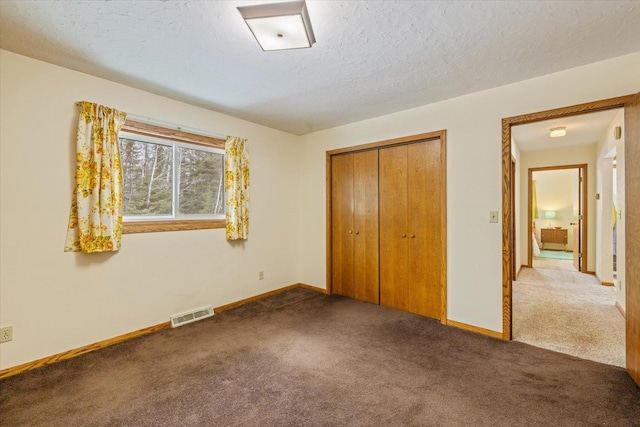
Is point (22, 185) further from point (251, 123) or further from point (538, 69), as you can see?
point (538, 69)

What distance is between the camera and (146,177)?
9.36 feet

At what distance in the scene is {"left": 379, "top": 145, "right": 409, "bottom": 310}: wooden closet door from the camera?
3359mm

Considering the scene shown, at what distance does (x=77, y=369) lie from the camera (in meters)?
2.13

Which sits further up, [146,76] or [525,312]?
[146,76]

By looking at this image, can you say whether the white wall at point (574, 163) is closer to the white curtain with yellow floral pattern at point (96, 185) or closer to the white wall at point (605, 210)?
the white wall at point (605, 210)

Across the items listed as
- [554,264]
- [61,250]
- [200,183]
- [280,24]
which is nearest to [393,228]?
[200,183]

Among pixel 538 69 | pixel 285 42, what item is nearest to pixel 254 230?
pixel 285 42

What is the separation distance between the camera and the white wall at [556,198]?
26.2 ft

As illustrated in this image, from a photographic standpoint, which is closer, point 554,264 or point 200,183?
point 200,183

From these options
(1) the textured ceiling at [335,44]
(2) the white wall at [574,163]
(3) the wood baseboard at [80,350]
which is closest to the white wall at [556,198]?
(2) the white wall at [574,163]

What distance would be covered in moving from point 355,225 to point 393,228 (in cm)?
56

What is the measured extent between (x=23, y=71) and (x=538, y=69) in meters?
4.03

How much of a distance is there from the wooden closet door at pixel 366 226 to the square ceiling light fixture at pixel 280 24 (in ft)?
6.53

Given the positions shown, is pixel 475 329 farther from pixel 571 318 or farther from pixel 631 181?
pixel 631 181
